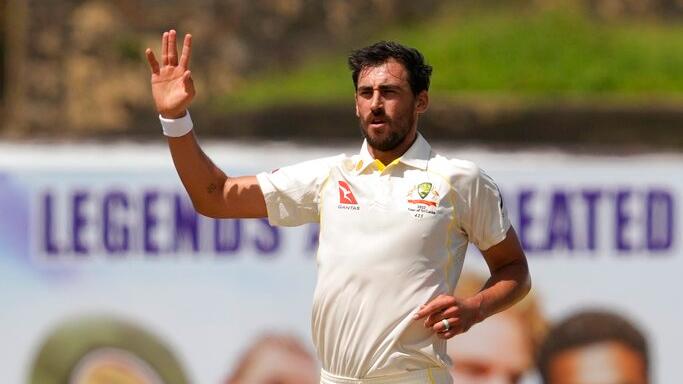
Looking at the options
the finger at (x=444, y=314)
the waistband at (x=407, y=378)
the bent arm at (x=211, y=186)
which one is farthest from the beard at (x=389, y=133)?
the waistband at (x=407, y=378)

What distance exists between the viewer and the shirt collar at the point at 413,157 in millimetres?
4297

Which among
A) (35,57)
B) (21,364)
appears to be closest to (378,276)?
(21,364)

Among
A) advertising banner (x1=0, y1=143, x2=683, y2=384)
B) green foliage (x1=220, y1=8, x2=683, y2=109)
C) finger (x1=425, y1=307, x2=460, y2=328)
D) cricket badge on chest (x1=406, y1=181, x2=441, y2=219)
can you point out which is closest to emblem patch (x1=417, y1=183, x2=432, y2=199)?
cricket badge on chest (x1=406, y1=181, x2=441, y2=219)

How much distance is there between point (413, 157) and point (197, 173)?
62 cm

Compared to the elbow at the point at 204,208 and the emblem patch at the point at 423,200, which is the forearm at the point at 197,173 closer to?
the elbow at the point at 204,208

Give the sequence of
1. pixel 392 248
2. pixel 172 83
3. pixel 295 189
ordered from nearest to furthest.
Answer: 1. pixel 392 248
2. pixel 172 83
3. pixel 295 189

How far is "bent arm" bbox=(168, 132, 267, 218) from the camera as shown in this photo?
169 inches

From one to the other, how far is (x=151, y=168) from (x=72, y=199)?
1.35 feet

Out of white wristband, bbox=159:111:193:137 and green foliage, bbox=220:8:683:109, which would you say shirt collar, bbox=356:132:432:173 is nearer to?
white wristband, bbox=159:111:193:137

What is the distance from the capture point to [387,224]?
421cm

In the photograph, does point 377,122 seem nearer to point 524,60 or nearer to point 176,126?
point 176,126

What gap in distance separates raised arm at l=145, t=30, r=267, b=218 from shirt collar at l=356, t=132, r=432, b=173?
1.14ft

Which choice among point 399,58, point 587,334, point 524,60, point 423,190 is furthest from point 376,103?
point 524,60

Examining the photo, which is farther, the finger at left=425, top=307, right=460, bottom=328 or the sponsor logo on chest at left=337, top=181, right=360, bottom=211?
the sponsor logo on chest at left=337, top=181, right=360, bottom=211
